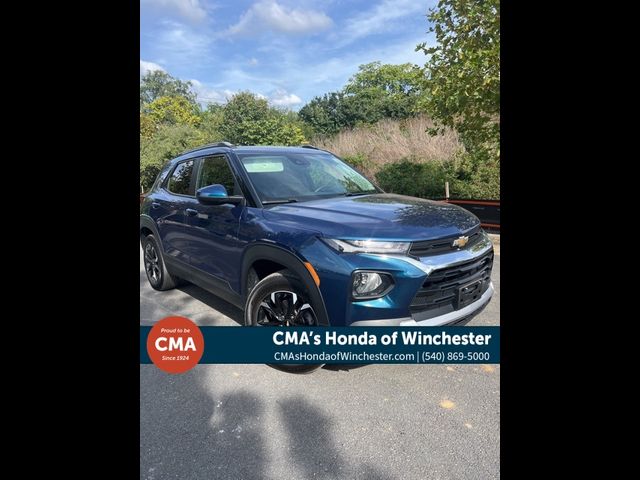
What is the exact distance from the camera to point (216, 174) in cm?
273

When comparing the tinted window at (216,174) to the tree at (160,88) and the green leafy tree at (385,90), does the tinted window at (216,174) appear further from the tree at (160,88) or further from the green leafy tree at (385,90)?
the green leafy tree at (385,90)

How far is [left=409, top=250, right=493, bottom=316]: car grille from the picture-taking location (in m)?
1.71

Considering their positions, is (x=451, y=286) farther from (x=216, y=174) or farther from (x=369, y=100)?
(x=216, y=174)

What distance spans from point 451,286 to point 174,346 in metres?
1.50

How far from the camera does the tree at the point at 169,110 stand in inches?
74.9

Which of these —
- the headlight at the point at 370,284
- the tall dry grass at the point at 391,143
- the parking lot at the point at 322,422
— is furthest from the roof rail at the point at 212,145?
the headlight at the point at 370,284

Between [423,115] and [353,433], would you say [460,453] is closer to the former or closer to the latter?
[353,433]

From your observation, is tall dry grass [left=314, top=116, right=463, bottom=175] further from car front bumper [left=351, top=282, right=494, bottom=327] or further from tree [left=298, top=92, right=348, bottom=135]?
car front bumper [left=351, top=282, right=494, bottom=327]

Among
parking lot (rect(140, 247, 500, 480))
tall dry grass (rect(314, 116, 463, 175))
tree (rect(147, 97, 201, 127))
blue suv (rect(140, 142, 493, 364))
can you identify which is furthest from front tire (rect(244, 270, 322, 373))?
tall dry grass (rect(314, 116, 463, 175))

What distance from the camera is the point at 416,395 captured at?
6.57 ft

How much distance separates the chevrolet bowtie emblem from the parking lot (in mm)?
223

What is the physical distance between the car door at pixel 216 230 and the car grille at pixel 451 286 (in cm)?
120
